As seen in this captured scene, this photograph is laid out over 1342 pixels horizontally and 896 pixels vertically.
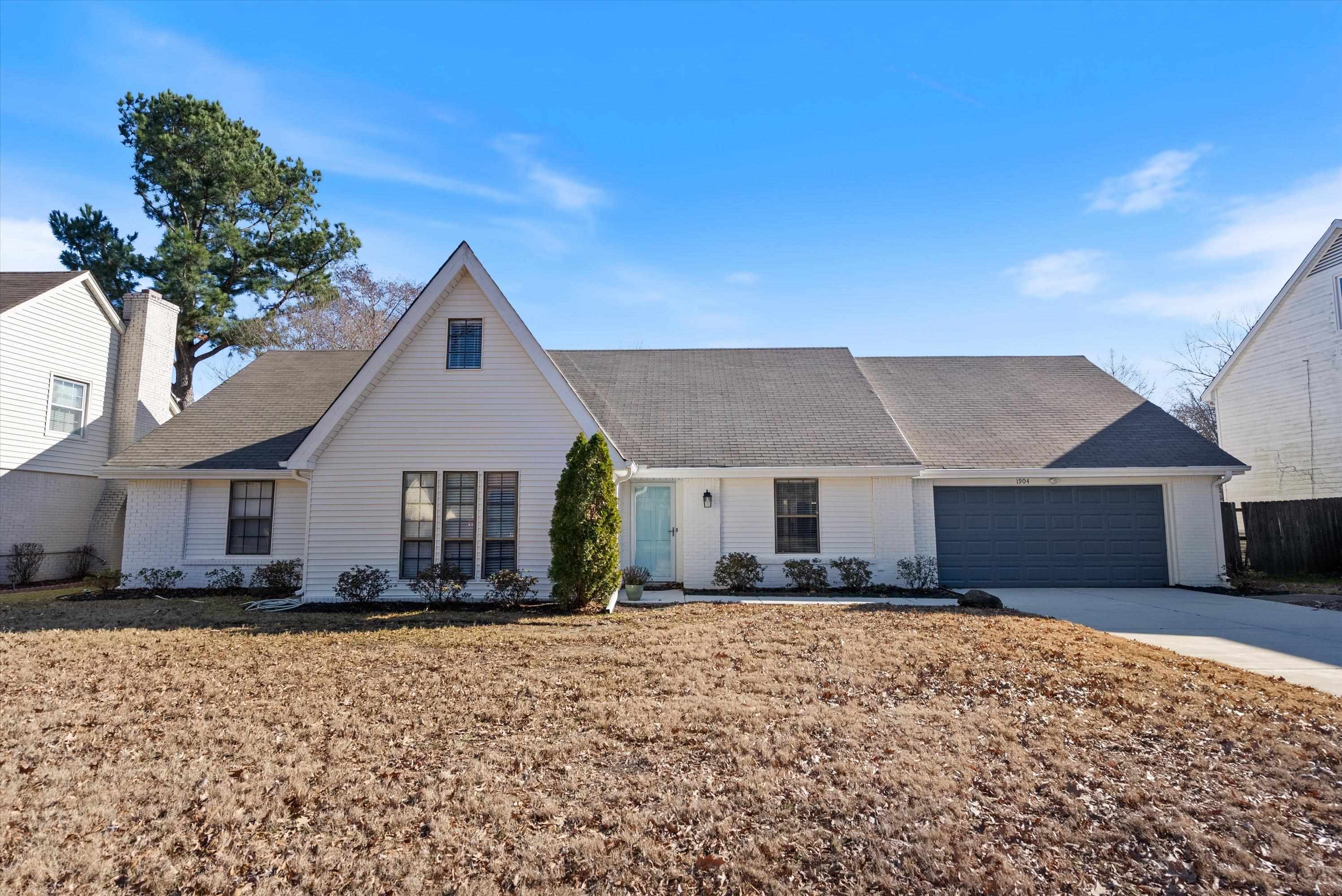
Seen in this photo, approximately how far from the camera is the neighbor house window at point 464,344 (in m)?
12.3

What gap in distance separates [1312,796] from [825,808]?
3025 millimetres

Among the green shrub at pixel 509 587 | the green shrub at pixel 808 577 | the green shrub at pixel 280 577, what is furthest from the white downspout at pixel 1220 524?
the green shrub at pixel 280 577

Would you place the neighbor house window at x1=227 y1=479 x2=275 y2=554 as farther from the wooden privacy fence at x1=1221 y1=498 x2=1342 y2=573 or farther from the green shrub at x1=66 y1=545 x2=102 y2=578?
the wooden privacy fence at x1=1221 y1=498 x2=1342 y2=573

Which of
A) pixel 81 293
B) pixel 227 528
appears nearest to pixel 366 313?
pixel 81 293

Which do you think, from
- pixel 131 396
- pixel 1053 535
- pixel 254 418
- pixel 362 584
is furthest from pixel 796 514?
pixel 131 396

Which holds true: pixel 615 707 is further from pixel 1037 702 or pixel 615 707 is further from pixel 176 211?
pixel 176 211

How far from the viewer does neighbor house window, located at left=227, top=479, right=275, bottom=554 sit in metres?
14.2

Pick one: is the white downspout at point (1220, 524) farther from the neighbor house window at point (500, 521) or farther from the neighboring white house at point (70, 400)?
the neighboring white house at point (70, 400)

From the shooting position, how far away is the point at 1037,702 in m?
6.12

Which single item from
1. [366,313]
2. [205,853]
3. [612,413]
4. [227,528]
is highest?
[366,313]

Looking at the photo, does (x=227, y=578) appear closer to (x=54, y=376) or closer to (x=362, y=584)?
(x=362, y=584)

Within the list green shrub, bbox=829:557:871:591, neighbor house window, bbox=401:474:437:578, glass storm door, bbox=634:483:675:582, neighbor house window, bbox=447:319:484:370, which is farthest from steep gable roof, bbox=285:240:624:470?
green shrub, bbox=829:557:871:591

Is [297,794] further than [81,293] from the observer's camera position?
No

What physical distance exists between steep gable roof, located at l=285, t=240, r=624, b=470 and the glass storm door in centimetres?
279
